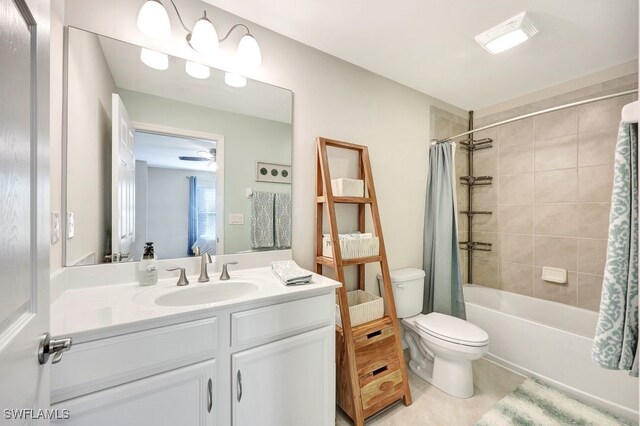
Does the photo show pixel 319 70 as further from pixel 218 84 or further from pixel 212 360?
pixel 212 360

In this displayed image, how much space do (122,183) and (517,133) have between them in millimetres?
3103

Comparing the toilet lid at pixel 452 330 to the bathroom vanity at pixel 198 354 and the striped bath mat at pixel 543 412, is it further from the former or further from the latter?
the bathroom vanity at pixel 198 354

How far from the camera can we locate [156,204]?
134 centimetres

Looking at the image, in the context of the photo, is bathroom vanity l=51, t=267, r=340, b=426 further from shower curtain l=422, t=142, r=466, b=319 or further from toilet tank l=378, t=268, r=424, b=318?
shower curtain l=422, t=142, r=466, b=319

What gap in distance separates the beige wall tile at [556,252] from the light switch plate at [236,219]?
253 centimetres

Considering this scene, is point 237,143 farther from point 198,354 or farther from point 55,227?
point 198,354

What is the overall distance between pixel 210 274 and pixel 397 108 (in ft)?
6.22

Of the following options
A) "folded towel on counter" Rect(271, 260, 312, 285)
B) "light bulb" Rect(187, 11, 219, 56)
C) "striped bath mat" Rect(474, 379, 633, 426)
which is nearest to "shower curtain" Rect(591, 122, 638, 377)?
"striped bath mat" Rect(474, 379, 633, 426)

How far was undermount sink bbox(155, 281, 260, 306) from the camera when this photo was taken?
1.21 metres

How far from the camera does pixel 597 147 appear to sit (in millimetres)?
2023

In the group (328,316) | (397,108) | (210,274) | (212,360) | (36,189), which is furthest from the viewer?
(397,108)

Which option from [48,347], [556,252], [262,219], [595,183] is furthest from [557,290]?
[48,347]

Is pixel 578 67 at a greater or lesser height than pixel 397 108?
greater

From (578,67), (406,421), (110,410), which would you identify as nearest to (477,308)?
(406,421)
